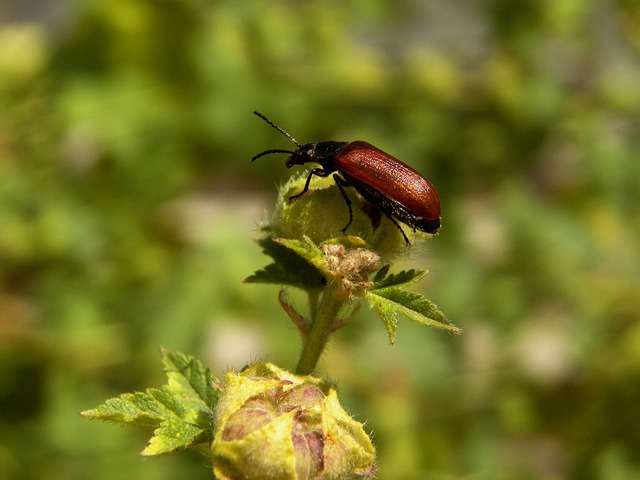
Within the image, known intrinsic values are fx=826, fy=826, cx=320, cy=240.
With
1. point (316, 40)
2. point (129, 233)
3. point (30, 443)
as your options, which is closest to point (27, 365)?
point (30, 443)

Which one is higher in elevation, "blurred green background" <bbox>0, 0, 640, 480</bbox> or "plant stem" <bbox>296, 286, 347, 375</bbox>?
"blurred green background" <bbox>0, 0, 640, 480</bbox>

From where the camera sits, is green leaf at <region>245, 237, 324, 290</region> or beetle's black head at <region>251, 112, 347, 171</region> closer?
green leaf at <region>245, 237, 324, 290</region>

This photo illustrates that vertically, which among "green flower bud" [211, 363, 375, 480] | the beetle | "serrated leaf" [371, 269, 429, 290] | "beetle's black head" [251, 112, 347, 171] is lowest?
"green flower bud" [211, 363, 375, 480]

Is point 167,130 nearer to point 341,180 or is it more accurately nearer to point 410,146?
point 410,146

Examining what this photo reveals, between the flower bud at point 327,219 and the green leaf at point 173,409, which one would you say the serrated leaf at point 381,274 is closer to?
the flower bud at point 327,219

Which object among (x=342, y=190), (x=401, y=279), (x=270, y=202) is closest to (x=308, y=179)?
(x=342, y=190)

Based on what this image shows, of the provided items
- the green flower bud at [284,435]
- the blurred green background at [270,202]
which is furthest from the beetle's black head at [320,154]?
the blurred green background at [270,202]

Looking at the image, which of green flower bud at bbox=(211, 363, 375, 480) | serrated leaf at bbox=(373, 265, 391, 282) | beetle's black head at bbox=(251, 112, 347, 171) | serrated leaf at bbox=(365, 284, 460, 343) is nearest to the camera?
green flower bud at bbox=(211, 363, 375, 480)

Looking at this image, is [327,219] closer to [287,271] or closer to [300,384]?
[287,271]

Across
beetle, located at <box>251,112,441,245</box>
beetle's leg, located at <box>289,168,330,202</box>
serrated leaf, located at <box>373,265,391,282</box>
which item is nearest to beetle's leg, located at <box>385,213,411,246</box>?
beetle, located at <box>251,112,441,245</box>

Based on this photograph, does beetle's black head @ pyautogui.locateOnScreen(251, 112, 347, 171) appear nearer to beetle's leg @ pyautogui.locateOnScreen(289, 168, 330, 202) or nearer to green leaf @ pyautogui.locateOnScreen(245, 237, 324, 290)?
beetle's leg @ pyautogui.locateOnScreen(289, 168, 330, 202)
